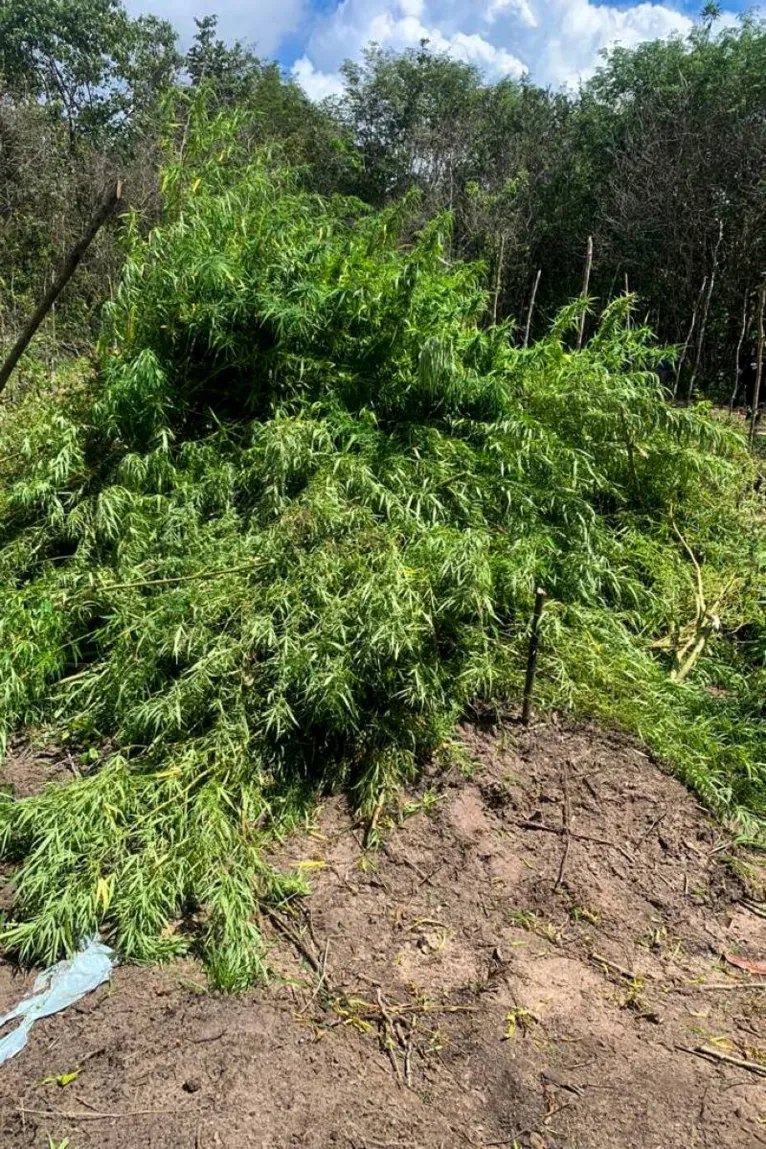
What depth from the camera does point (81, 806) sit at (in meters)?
2.16

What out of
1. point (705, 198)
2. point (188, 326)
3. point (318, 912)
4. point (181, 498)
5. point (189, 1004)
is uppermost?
point (705, 198)

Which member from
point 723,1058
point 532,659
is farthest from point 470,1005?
point 532,659

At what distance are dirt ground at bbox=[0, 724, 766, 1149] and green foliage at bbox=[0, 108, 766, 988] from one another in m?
0.14

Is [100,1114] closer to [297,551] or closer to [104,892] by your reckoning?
[104,892]

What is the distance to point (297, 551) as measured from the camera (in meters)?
2.74

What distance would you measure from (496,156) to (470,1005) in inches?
552

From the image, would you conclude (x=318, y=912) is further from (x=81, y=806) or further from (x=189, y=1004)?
(x=81, y=806)

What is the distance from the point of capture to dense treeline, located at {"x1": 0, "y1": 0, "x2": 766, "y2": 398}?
920 centimetres

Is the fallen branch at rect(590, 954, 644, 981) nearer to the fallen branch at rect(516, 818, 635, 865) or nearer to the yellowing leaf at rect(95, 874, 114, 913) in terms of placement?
the fallen branch at rect(516, 818, 635, 865)

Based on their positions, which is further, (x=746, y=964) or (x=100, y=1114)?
(x=746, y=964)

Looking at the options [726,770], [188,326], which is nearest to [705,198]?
[188,326]

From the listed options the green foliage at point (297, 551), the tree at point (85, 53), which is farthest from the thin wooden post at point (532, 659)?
the tree at point (85, 53)

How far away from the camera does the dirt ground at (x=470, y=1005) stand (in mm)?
1562

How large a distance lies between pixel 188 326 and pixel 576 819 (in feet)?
8.16
